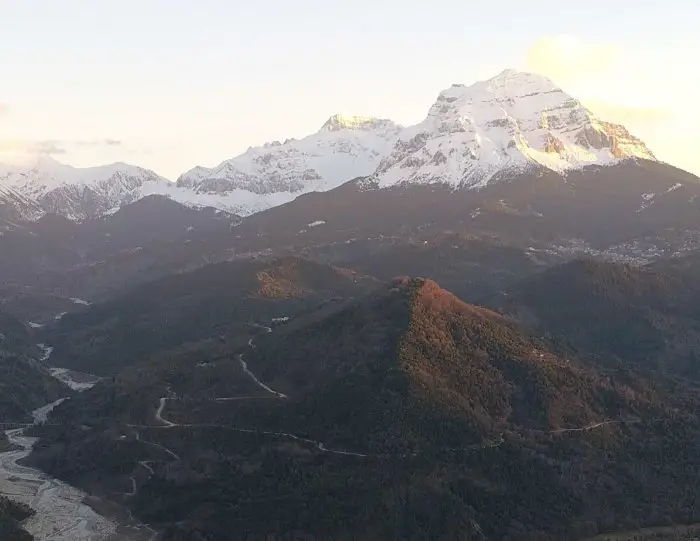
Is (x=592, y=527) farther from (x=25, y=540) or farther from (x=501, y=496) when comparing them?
(x=25, y=540)

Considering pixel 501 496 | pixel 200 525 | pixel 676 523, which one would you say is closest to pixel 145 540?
pixel 200 525

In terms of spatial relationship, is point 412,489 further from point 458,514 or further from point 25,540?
point 25,540

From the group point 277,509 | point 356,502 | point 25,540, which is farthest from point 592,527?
point 25,540

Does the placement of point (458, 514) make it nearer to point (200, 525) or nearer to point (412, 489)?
point (412, 489)

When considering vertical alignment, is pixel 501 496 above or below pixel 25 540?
above

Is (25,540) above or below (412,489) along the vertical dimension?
below

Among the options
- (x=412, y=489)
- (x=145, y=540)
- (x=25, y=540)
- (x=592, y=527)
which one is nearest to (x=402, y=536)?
(x=412, y=489)

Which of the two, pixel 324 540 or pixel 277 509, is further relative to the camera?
pixel 277 509
